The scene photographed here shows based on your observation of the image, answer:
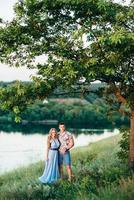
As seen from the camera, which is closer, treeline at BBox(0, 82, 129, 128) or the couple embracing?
the couple embracing

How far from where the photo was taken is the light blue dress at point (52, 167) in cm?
2059

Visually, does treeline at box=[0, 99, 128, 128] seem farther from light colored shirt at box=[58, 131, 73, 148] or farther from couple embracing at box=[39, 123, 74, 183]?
light colored shirt at box=[58, 131, 73, 148]

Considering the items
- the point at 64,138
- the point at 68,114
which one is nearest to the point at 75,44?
the point at 64,138

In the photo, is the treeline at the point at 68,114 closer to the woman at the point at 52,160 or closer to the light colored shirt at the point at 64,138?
the woman at the point at 52,160

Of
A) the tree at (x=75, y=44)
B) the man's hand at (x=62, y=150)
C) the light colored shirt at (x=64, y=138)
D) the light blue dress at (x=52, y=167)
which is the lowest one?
the light blue dress at (x=52, y=167)

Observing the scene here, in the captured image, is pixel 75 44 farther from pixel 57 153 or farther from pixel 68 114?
pixel 68 114

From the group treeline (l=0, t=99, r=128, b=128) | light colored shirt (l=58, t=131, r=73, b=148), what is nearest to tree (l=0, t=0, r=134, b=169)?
light colored shirt (l=58, t=131, r=73, b=148)

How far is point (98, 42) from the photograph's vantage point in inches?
713

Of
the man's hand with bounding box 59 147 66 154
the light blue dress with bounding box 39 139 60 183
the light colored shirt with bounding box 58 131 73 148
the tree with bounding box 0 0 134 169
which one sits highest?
the tree with bounding box 0 0 134 169

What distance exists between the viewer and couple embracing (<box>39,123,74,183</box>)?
20.2 m

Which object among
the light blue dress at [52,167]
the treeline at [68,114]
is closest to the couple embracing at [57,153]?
the light blue dress at [52,167]

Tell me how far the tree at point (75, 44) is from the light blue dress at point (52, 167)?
2417 mm

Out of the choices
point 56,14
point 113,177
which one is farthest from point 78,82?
point 113,177

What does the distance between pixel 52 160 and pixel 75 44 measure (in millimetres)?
4889
